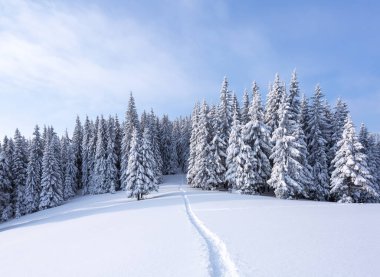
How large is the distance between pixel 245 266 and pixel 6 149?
61.6 m

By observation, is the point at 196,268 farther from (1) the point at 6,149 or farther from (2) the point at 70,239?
(1) the point at 6,149

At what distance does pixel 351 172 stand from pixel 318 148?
284 inches

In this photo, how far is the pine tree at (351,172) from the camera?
1232 inches

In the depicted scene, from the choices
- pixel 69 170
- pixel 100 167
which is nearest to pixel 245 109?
pixel 100 167

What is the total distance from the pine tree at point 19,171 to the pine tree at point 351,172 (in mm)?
53879

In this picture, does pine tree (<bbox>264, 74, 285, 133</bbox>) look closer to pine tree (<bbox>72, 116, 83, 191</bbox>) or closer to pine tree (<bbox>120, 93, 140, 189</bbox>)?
pine tree (<bbox>120, 93, 140, 189</bbox>)

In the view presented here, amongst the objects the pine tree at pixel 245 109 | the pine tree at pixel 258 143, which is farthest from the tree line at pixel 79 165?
the pine tree at pixel 245 109

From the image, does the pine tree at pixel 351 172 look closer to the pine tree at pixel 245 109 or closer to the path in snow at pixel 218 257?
the pine tree at pixel 245 109

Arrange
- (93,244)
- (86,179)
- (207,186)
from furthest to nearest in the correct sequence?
(86,179)
(207,186)
(93,244)

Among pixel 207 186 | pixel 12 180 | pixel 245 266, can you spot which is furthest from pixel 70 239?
pixel 12 180

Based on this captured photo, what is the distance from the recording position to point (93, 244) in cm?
1318

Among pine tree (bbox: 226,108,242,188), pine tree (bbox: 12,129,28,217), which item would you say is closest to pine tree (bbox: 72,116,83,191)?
pine tree (bbox: 12,129,28,217)

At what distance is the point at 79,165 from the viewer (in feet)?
249

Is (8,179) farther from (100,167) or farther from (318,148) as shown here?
(318,148)
